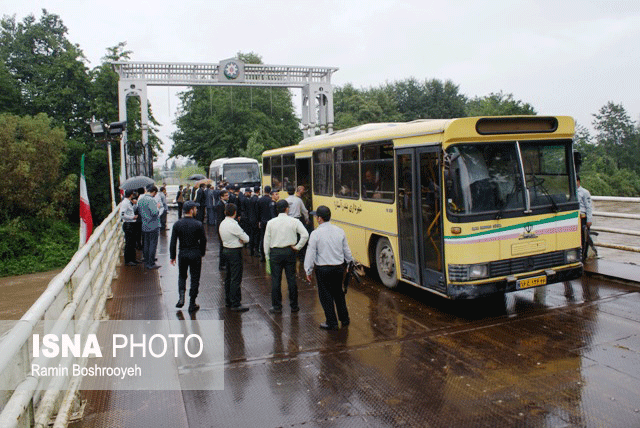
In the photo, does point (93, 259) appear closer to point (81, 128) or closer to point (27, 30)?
point (81, 128)

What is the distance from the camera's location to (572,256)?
8.37 m

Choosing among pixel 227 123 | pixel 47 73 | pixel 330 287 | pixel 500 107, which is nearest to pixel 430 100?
pixel 500 107

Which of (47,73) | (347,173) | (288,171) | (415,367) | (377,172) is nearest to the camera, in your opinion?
(415,367)

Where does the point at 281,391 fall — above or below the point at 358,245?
below

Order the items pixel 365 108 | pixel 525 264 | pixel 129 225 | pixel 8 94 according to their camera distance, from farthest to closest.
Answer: pixel 365 108 < pixel 8 94 < pixel 129 225 < pixel 525 264

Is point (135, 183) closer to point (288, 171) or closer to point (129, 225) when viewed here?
point (129, 225)

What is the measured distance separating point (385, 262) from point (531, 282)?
2.80 m

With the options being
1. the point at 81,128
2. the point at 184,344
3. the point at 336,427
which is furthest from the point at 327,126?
the point at 336,427

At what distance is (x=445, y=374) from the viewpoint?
19.8 feet

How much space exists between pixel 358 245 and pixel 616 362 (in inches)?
219

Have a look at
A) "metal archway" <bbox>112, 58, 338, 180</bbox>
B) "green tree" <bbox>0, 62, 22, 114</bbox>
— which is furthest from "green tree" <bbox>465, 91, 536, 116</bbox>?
"green tree" <bbox>0, 62, 22, 114</bbox>

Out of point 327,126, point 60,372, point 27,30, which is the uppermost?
point 27,30

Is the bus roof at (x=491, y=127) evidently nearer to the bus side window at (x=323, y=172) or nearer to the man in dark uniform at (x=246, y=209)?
the bus side window at (x=323, y=172)

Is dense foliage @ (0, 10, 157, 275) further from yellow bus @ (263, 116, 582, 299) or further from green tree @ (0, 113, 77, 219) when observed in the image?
yellow bus @ (263, 116, 582, 299)
